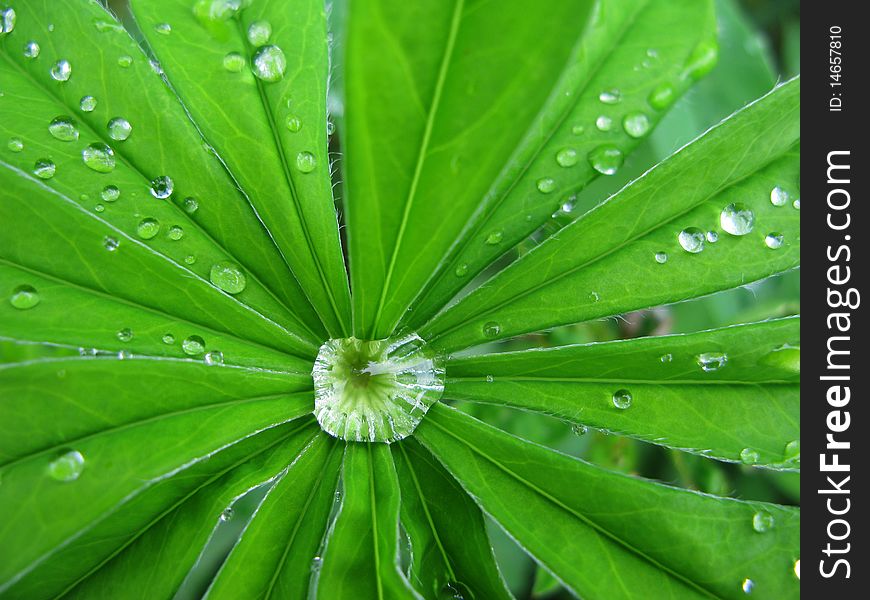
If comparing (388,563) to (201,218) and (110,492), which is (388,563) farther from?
(201,218)

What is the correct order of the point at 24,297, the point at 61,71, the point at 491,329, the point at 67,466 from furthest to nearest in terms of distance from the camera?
1. the point at 491,329
2. the point at 61,71
3. the point at 24,297
4. the point at 67,466

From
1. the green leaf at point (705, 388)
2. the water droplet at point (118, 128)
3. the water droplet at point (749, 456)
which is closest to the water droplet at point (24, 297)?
the water droplet at point (118, 128)

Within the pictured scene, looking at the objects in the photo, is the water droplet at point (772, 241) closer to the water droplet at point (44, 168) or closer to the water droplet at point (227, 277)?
the water droplet at point (227, 277)

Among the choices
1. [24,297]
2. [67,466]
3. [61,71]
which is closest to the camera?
[67,466]

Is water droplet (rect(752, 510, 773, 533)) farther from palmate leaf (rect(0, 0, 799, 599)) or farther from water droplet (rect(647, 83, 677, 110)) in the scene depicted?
water droplet (rect(647, 83, 677, 110))

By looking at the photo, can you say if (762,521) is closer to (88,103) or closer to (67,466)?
(67,466)

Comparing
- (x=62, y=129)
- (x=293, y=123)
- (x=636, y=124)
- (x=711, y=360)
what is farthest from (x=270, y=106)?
(x=711, y=360)

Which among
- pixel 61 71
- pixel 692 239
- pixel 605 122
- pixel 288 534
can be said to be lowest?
pixel 288 534
